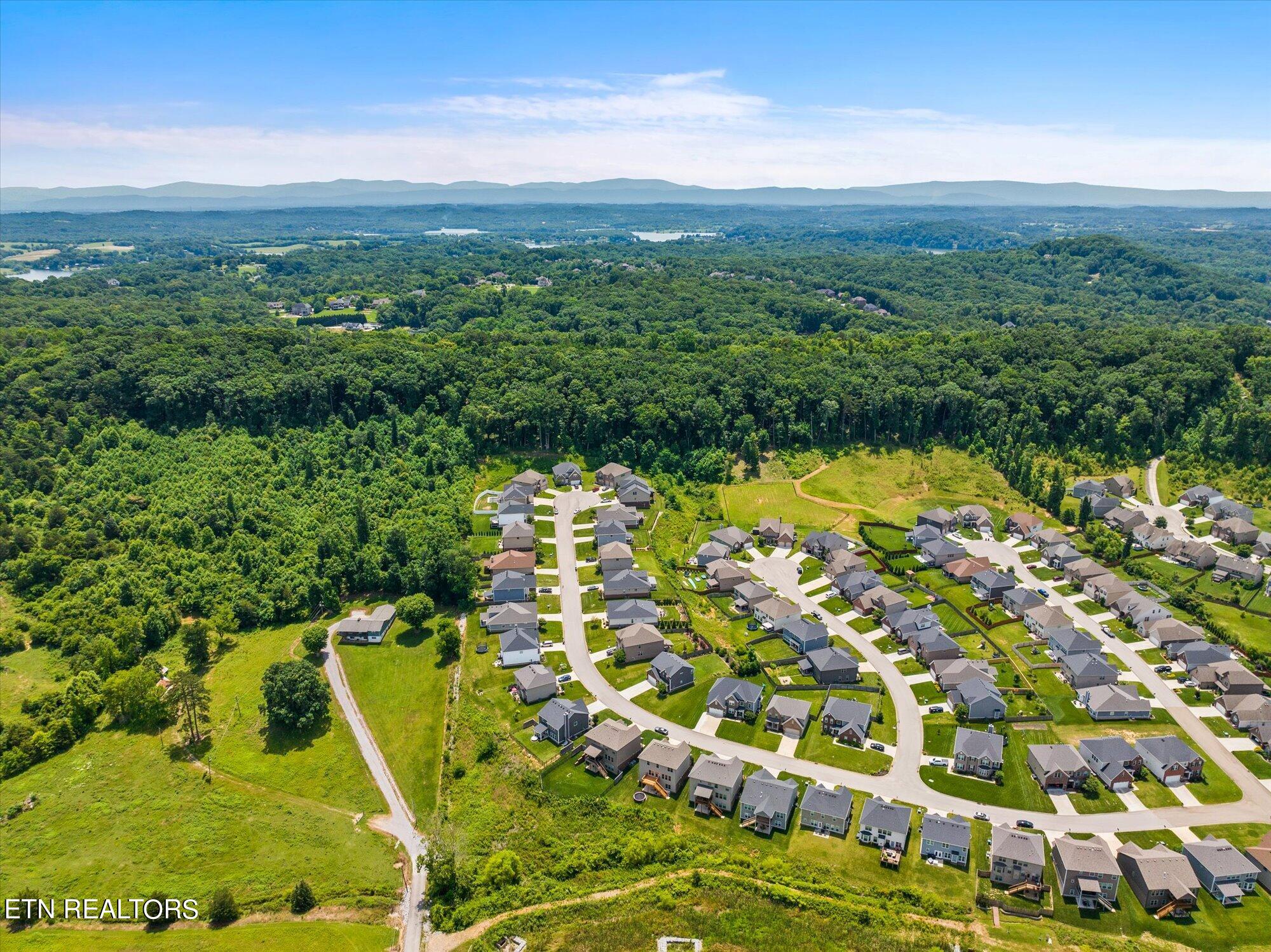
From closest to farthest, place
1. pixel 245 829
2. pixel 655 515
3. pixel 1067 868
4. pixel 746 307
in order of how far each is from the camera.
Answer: pixel 1067 868 < pixel 245 829 < pixel 655 515 < pixel 746 307

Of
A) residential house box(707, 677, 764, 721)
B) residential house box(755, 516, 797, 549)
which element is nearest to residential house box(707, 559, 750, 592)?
residential house box(755, 516, 797, 549)

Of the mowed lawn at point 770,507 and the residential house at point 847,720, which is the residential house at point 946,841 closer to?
the residential house at point 847,720

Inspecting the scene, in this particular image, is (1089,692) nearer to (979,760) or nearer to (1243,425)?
(979,760)

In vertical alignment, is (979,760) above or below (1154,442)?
below

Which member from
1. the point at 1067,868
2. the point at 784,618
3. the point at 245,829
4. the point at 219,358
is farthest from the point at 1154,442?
the point at 219,358

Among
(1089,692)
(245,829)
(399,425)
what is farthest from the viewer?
(399,425)

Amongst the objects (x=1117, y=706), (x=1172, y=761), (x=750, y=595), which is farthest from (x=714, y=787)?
(x=1117, y=706)

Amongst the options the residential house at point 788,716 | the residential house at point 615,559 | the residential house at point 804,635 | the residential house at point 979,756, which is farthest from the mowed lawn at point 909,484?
the residential house at point 979,756
